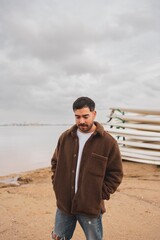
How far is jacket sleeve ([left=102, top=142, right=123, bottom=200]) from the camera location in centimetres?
→ 241

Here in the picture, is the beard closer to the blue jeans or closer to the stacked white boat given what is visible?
the blue jeans

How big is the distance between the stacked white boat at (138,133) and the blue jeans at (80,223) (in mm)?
5706

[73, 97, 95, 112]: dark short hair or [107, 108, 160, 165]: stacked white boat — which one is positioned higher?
[73, 97, 95, 112]: dark short hair

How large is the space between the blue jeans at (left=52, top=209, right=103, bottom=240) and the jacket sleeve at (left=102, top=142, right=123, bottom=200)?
0.75 feet

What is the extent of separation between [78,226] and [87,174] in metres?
1.92

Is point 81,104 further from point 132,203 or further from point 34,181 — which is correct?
point 34,181

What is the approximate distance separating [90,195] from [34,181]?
4.50 metres

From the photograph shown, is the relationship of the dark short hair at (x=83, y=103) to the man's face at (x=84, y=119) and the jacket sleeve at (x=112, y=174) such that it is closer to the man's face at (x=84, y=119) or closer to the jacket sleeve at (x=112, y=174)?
the man's face at (x=84, y=119)

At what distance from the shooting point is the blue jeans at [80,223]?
239 cm

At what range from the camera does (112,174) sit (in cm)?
243

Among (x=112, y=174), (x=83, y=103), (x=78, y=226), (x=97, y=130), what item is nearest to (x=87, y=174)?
(x=112, y=174)

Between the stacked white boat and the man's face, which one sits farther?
the stacked white boat

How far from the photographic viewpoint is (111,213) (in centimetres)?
452

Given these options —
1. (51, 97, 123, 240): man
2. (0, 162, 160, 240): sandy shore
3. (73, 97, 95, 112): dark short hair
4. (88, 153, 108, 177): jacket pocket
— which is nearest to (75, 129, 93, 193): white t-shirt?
(51, 97, 123, 240): man
